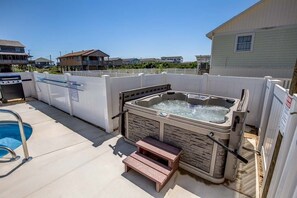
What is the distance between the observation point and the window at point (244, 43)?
671 centimetres

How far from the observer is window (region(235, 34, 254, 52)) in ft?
22.0

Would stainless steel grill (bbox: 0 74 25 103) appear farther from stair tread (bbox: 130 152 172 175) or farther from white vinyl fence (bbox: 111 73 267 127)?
stair tread (bbox: 130 152 172 175)

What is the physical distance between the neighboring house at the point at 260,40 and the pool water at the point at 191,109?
4395 millimetres

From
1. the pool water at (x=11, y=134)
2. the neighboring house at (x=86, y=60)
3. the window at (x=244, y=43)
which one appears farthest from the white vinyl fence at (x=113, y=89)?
the neighboring house at (x=86, y=60)

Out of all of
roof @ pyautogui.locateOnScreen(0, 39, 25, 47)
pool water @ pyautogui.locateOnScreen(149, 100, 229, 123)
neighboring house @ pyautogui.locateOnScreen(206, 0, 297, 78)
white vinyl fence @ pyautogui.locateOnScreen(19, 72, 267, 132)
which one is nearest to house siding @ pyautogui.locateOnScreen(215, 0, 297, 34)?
neighboring house @ pyautogui.locateOnScreen(206, 0, 297, 78)

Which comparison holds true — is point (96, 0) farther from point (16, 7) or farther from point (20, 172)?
point (20, 172)

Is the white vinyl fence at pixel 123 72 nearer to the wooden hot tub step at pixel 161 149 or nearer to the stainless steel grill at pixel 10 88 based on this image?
the stainless steel grill at pixel 10 88

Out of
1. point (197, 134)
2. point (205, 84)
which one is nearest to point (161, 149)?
point (197, 134)

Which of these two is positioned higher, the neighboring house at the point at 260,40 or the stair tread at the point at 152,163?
the neighboring house at the point at 260,40

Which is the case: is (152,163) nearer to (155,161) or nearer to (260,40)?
(155,161)

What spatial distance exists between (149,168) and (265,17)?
7.95 m

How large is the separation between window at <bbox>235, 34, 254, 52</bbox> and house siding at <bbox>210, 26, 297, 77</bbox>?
0.14m

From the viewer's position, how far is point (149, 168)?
2248 millimetres

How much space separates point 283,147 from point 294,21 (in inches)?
293
